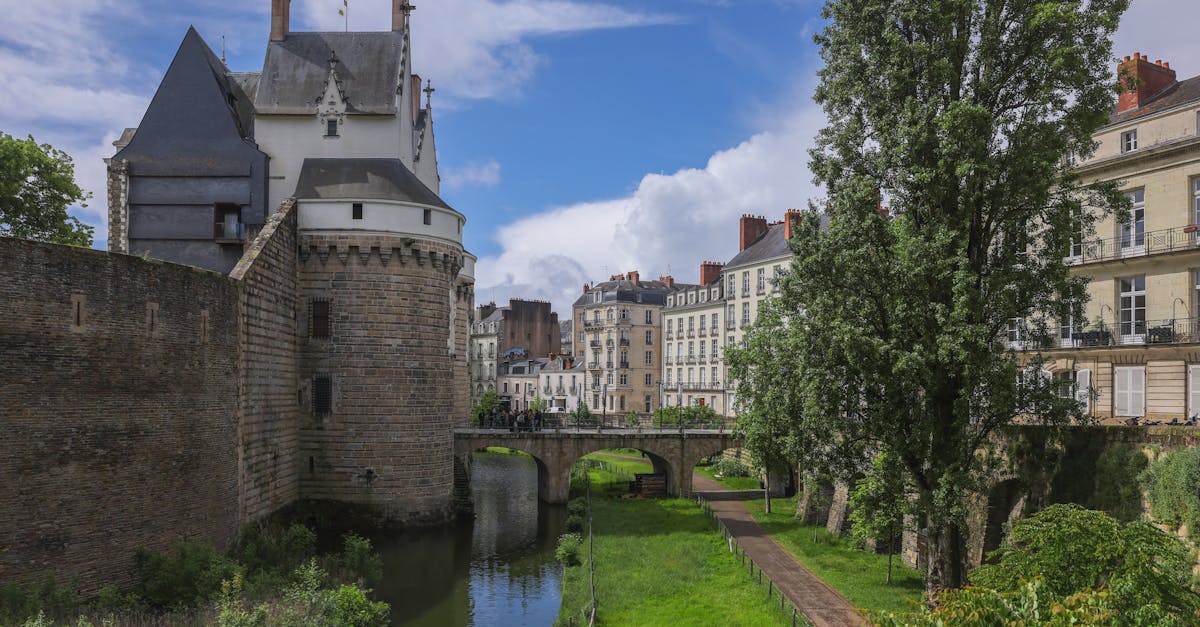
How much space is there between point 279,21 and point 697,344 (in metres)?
39.1

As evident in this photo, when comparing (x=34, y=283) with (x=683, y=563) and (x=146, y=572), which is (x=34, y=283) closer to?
(x=146, y=572)

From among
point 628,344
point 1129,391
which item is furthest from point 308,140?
point 628,344

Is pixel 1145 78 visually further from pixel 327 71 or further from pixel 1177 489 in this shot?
pixel 327 71

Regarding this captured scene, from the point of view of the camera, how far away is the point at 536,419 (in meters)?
38.9

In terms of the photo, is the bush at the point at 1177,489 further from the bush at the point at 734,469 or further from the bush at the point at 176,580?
the bush at the point at 734,469

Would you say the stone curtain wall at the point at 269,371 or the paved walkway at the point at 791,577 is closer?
the paved walkway at the point at 791,577

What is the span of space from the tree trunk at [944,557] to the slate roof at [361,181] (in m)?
19.4

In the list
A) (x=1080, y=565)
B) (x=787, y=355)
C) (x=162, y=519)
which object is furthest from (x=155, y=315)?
(x=1080, y=565)

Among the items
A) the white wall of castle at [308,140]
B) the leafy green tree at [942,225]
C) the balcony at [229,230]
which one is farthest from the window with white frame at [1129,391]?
the balcony at [229,230]

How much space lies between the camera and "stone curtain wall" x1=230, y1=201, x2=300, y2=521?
23.6m

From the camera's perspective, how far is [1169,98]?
77.2 ft

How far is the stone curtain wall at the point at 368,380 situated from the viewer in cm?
2869

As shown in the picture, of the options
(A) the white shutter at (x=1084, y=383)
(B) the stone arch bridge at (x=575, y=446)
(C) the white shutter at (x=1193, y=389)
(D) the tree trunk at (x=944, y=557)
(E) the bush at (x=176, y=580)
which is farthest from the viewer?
(B) the stone arch bridge at (x=575, y=446)

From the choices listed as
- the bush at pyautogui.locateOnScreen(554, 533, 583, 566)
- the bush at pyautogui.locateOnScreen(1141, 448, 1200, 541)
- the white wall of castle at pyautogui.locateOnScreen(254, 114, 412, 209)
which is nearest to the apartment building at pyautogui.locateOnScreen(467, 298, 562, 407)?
the white wall of castle at pyautogui.locateOnScreen(254, 114, 412, 209)
